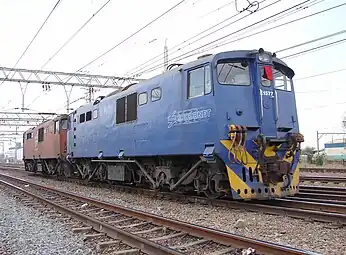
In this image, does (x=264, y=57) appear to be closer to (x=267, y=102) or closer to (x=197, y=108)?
(x=267, y=102)

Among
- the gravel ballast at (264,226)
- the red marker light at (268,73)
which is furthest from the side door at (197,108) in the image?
the gravel ballast at (264,226)

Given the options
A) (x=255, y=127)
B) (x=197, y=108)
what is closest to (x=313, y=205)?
(x=255, y=127)

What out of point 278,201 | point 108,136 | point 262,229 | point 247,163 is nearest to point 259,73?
point 247,163

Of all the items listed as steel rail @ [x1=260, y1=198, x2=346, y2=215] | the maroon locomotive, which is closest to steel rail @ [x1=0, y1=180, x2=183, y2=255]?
steel rail @ [x1=260, y1=198, x2=346, y2=215]

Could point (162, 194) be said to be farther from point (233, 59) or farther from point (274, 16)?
point (274, 16)

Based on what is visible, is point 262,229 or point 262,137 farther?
point 262,137

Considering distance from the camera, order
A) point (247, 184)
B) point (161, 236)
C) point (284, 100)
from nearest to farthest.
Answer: point (161, 236), point (247, 184), point (284, 100)

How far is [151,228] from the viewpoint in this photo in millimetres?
6852

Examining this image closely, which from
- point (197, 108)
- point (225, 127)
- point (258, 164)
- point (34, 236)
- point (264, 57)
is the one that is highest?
point (264, 57)

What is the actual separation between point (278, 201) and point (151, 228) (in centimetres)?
404

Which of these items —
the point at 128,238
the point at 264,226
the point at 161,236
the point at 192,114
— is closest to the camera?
the point at 128,238

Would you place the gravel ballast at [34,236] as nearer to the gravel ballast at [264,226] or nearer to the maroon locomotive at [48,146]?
the gravel ballast at [264,226]

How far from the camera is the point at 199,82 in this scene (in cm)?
920

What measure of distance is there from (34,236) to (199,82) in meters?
5.00
